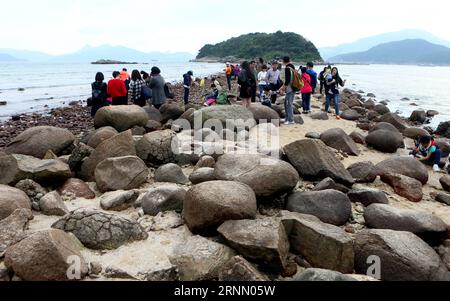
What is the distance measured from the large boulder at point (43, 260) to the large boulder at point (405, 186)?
587 cm

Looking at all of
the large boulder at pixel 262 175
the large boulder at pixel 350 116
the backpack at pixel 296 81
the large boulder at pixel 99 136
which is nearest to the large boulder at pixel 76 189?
the large boulder at pixel 99 136

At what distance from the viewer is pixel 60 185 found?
6.79 m

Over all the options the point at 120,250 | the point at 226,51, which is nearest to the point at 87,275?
the point at 120,250

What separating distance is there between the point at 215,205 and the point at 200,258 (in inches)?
31.7

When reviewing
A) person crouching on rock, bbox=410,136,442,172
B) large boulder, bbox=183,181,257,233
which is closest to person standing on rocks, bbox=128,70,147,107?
large boulder, bbox=183,181,257,233

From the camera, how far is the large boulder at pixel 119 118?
9.93 m

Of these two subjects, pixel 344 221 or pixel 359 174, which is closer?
pixel 344 221

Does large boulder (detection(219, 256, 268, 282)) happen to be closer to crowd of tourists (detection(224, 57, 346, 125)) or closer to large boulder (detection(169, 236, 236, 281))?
large boulder (detection(169, 236, 236, 281))

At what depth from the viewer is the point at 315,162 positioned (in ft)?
22.8

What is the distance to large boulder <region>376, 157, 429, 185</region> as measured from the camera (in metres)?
7.86

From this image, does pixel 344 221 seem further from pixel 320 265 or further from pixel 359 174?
pixel 359 174

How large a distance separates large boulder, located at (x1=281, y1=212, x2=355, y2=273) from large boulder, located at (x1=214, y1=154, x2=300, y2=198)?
107 cm

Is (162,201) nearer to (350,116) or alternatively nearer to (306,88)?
(306,88)

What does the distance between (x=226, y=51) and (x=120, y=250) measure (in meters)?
155
